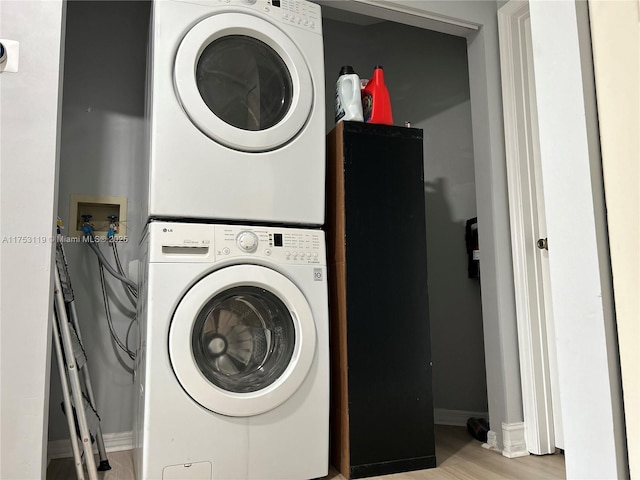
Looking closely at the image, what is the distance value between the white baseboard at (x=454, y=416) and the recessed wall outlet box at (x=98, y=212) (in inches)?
70.6

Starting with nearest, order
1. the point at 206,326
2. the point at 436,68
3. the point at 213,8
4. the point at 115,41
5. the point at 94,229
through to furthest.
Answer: the point at 206,326
the point at 213,8
the point at 94,229
the point at 115,41
the point at 436,68

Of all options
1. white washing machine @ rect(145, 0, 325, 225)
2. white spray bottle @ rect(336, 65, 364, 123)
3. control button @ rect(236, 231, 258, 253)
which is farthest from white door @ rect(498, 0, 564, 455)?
control button @ rect(236, 231, 258, 253)

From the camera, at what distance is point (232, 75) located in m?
1.71

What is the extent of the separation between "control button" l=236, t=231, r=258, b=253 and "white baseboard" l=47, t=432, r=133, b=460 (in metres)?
1.06

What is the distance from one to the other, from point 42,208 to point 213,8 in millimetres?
881

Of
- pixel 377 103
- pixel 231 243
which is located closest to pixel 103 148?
pixel 231 243

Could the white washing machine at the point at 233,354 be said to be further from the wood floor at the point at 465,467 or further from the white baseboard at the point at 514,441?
the white baseboard at the point at 514,441

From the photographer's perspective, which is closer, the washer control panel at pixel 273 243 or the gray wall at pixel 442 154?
the washer control panel at pixel 273 243

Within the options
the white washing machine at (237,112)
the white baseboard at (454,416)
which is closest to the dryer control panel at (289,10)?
the white washing machine at (237,112)

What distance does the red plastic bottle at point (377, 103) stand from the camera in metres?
1.92

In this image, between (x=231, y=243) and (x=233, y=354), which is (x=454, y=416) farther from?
(x=231, y=243)

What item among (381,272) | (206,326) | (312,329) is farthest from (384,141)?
(206,326)

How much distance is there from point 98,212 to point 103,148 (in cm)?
29

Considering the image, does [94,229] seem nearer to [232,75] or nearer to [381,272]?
[232,75]
